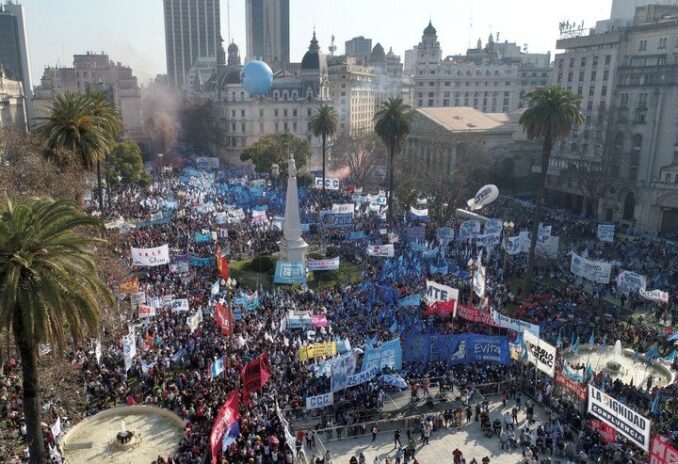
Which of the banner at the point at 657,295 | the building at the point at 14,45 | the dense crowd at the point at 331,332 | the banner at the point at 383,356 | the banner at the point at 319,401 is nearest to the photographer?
the dense crowd at the point at 331,332

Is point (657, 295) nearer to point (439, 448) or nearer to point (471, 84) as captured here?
point (439, 448)

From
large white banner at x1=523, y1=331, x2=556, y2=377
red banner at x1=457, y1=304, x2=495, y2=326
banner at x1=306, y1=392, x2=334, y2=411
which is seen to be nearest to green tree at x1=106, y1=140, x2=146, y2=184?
red banner at x1=457, y1=304, x2=495, y2=326

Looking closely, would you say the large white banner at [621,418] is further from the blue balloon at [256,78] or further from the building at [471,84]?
the building at [471,84]

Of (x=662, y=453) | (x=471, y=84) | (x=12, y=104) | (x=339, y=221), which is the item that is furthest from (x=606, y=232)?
(x=12, y=104)

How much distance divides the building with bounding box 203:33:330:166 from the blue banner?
85924 mm

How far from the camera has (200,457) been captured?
71.6 ft

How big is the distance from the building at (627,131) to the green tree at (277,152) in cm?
3546

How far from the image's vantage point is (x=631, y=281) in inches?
1412

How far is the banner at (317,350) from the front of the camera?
26969 mm

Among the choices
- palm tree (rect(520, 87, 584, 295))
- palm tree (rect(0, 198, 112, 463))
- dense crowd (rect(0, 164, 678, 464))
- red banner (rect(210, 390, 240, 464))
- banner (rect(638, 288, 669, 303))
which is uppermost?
palm tree (rect(520, 87, 584, 295))

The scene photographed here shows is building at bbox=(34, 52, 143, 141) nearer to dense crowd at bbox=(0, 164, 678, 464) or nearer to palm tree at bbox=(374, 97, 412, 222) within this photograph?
palm tree at bbox=(374, 97, 412, 222)

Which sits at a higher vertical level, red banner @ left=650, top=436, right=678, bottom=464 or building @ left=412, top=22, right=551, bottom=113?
building @ left=412, top=22, right=551, bottom=113

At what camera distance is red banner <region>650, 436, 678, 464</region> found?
58.1 feet

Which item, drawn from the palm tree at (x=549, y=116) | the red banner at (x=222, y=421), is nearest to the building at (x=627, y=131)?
the palm tree at (x=549, y=116)
